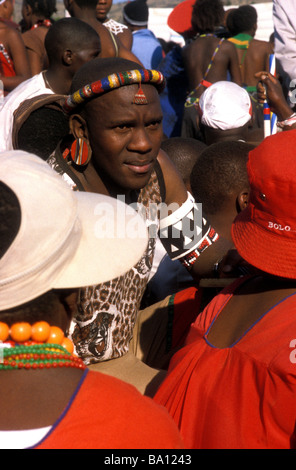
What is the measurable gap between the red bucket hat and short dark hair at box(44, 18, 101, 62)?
2.97 meters

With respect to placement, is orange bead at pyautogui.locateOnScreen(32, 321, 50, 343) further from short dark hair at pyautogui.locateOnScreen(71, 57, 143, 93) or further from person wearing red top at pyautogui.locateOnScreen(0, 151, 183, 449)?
short dark hair at pyautogui.locateOnScreen(71, 57, 143, 93)

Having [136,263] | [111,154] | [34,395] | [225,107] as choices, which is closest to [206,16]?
→ [225,107]

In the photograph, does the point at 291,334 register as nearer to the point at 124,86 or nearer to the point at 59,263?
the point at 59,263

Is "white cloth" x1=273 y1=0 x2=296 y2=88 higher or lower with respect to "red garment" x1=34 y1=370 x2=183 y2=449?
lower

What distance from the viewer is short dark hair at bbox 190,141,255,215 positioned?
3916mm

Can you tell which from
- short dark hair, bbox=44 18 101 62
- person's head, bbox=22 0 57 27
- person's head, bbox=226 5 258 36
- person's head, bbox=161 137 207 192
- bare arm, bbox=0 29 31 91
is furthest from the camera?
person's head, bbox=226 5 258 36

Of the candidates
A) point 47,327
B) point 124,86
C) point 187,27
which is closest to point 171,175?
point 124,86

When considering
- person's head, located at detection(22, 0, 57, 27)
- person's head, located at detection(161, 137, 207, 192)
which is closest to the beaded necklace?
person's head, located at detection(22, 0, 57, 27)

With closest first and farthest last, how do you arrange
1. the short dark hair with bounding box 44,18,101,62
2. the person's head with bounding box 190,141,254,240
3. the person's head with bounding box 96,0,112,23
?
1. the person's head with bounding box 190,141,254,240
2. the short dark hair with bounding box 44,18,101,62
3. the person's head with bounding box 96,0,112,23

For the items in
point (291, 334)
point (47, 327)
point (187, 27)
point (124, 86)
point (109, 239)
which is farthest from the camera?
point (187, 27)

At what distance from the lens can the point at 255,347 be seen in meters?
2.10

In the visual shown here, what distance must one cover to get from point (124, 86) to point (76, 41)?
2.13 metres

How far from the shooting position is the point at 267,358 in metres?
2.05

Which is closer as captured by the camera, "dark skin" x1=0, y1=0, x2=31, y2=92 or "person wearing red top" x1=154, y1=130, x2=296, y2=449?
"person wearing red top" x1=154, y1=130, x2=296, y2=449
